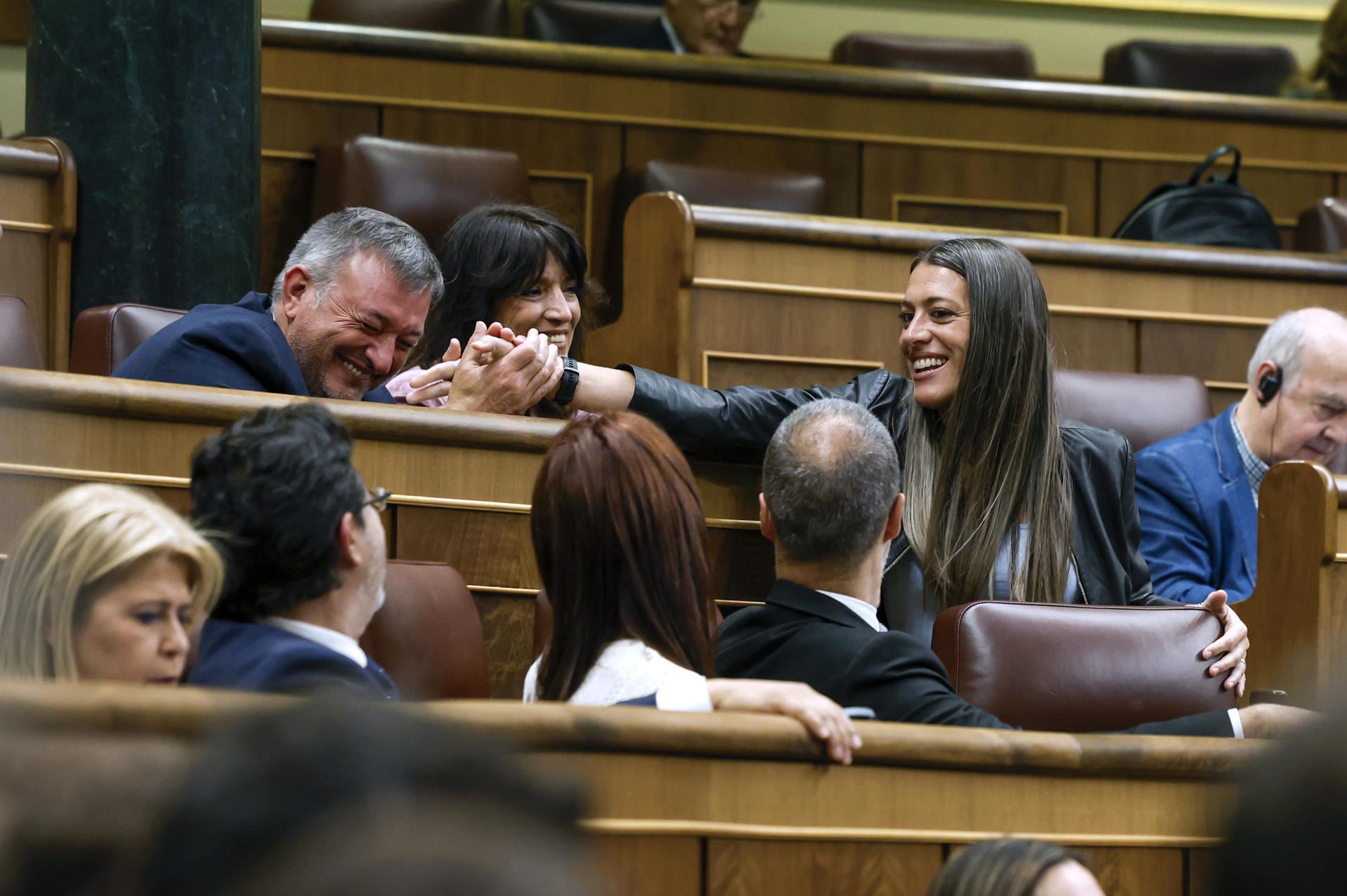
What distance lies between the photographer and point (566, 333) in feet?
4.45

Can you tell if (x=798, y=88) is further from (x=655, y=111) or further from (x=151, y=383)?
(x=151, y=383)

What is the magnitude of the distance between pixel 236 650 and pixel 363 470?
322 mm

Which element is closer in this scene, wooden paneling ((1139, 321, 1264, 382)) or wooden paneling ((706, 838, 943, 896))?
wooden paneling ((706, 838, 943, 896))

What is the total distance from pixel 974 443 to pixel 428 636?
459mm

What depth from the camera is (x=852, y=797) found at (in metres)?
0.77

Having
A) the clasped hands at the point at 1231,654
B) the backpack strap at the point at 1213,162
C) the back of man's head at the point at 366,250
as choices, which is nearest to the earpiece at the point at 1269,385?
the backpack strap at the point at 1213,162

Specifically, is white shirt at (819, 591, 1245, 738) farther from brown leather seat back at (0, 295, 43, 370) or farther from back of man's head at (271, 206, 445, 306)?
brown leather seat back at (0, 295, 43, 370)

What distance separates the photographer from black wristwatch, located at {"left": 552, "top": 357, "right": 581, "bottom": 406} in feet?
3.95

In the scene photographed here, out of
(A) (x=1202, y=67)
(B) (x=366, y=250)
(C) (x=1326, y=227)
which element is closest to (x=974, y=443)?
(B) (x=366, y=250)

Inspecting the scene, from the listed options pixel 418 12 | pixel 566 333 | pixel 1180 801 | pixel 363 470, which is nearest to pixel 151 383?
pixel 363 470

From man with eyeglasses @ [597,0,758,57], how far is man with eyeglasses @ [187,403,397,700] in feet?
5.02

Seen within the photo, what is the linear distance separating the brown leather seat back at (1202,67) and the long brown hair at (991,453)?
145 centimetres

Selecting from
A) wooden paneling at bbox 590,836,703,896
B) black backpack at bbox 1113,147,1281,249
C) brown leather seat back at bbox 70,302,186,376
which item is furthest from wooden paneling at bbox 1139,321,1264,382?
wooden paneling at bbox 590,836,703,896

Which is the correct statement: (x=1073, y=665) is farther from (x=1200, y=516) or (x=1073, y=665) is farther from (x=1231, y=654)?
(x=1200, y=516)
